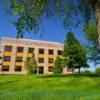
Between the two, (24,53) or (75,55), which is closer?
(75,55)

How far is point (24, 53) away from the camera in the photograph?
278 feet

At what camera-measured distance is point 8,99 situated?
1421 centimetres

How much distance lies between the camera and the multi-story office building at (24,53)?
81375mm

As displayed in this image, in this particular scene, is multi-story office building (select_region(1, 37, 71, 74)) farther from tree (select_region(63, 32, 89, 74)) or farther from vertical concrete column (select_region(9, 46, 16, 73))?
tree (select_region(63, 32, 89, 74))

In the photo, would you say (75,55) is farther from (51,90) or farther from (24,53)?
(24,53)

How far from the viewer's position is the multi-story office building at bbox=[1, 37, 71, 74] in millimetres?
81375

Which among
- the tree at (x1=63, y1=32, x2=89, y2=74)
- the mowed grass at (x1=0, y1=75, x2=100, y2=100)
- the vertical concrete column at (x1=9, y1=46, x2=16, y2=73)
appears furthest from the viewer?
the vertical concrete column at (x1=9, y1=46, x2=16, y2=73)

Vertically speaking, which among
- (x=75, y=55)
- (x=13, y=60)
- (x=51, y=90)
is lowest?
(x=51, y=90)

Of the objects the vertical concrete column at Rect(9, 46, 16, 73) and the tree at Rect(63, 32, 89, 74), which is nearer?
the tree at Rect(63, 32, 89, 74)

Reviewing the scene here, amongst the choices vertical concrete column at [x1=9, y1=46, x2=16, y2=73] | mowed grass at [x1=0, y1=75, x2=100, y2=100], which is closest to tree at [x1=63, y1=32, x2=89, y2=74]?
mowed grass at [x1=0, y1=75, x2=100, y2=100]

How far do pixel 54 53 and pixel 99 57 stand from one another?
126ft

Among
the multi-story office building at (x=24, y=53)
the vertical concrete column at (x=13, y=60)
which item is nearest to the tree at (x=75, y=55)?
the multi-story office building at (x=24, y=53)

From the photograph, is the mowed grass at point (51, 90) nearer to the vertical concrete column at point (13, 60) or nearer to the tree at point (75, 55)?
the tree at point (75, 55)

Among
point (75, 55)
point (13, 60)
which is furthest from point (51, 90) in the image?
point (13, 60)
